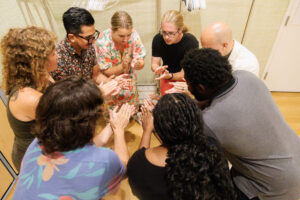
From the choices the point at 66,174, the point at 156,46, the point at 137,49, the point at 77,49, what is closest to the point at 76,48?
the point at 77,49

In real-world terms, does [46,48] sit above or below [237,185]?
above

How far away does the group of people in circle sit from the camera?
0.70m

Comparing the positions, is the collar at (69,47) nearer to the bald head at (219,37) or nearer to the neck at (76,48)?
the neck at (76,48)

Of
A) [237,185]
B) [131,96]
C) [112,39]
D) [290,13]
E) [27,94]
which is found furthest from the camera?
[290,13]

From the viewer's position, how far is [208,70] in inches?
35.5

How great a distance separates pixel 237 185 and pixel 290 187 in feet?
0.91

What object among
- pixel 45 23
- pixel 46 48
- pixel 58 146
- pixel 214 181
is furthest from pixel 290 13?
pixel 45 23

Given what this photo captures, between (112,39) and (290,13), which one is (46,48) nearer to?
(112,39)

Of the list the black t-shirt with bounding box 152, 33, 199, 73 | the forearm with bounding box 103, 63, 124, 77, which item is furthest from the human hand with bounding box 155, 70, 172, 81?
the forearm with bounding box 103, 63, 124, 77

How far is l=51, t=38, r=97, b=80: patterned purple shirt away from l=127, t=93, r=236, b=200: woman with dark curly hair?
117cm

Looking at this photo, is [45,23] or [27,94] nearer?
[27,94]

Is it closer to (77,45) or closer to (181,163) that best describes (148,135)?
(181,163)

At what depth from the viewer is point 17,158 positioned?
1.20 metres

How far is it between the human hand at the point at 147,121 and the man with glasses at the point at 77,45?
82 centimetres
